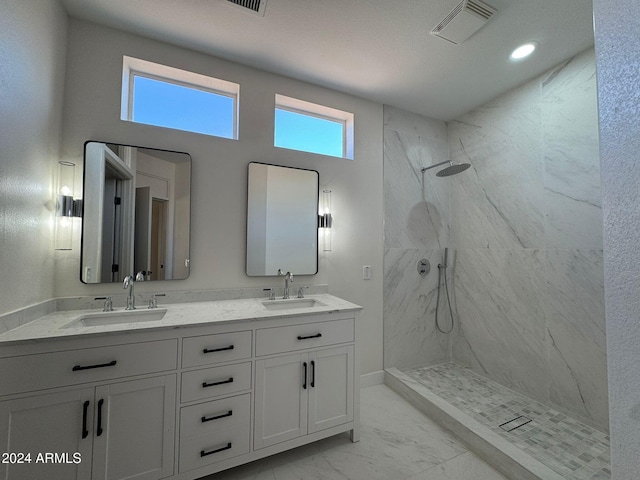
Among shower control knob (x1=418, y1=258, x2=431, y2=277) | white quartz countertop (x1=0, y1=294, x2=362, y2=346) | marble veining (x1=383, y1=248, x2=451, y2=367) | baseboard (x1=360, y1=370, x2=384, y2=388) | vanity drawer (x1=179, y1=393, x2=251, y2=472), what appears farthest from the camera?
shower control knob (x1=418, y1=258, x2=431, y2=277)

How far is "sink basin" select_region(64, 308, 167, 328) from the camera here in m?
1.56

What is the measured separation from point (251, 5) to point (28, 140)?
1457 millimetres

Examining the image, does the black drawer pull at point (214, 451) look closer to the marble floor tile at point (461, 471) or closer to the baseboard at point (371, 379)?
the marble floor tile at point (461, 471)

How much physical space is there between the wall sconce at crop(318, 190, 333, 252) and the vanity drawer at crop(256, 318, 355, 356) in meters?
0.81

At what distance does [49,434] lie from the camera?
1.19 m

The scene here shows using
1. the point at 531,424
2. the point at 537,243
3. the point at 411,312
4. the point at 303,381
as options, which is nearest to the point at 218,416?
the point at 303,381

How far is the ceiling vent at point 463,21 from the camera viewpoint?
1.65 metres

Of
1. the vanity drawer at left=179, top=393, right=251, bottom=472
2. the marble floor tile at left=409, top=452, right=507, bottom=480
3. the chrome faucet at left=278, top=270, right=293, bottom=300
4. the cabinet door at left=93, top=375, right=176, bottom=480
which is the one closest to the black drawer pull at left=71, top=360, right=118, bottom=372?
the cabinet door at left=93, top=375, right=176, bottom=480

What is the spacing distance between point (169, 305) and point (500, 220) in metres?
2.97

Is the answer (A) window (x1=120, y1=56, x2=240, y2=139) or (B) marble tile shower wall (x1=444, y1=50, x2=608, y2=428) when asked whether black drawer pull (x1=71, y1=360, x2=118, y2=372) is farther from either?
(B) marble tile shower wall (x1=444, y1=50, x2=608, y2=428)

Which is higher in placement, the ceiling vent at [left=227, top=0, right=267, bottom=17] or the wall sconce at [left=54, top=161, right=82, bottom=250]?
the ceiling vent at [left=227, top=0, right=267, bottom=17]

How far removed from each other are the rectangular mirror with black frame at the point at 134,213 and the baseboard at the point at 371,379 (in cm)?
188

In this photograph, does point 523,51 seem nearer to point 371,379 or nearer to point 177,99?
point 177,99

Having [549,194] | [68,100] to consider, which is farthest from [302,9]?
[549,194]
